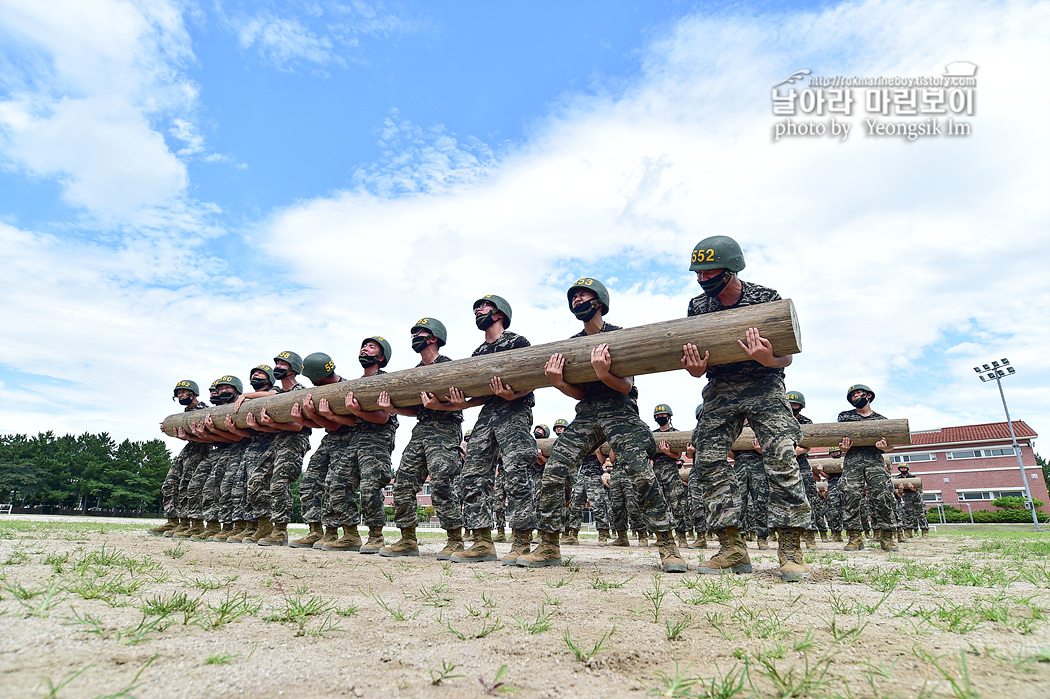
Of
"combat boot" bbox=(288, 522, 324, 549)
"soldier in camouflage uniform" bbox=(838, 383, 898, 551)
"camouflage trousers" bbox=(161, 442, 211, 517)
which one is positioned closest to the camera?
"combat boot" bbox=(288, 522, 324, 549)

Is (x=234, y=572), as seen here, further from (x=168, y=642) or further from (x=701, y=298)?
(x=701, y=298)

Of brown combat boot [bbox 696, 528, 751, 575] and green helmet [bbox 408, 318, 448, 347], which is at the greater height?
green helmet [bbox 408, 318, 448, 347]

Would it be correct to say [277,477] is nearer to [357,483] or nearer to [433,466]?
[357,483]

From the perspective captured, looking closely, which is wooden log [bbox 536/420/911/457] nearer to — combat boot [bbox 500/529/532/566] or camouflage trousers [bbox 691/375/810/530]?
combat boot [bbox 500/529/532/566]

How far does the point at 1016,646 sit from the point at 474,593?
2.63m

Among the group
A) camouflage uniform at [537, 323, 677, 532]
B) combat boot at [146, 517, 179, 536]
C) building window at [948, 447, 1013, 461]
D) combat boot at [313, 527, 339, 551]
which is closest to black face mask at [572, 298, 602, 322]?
camouflage uniform at [537, 323, 677, 532]

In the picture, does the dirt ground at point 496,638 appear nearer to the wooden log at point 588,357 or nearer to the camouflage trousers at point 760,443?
the camouflage trousers at point 760,443

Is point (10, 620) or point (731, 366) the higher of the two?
point (731, 366)

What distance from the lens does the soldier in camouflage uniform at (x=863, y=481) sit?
8.91 m

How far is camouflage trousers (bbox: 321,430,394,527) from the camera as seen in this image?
7.19 meters

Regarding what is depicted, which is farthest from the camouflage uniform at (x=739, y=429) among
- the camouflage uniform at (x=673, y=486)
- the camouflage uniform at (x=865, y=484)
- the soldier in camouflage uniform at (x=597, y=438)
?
the camouflage uniform at (x=865, y=484)

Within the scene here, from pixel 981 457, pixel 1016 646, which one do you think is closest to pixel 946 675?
pixel 1016 646

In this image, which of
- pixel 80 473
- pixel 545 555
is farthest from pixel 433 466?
pixel 80 473

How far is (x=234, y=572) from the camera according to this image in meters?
3.88
